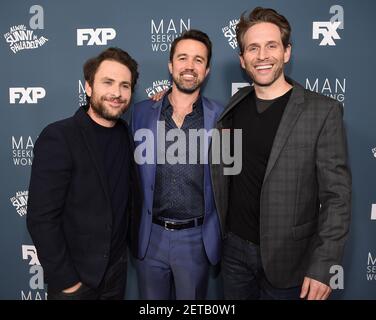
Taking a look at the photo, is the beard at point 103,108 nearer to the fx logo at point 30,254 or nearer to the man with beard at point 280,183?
the man with beard at point 280,183

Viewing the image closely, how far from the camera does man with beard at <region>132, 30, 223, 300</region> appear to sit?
1.96m

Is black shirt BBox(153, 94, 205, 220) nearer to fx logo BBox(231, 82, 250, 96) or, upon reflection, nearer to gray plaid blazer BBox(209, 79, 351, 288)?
gray plaid blazer BBox(209, 79, 351, 288)

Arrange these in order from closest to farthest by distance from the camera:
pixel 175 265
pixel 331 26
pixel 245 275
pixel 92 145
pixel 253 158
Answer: pixel 92 145
pixel 253 158
pixel 245 275
pixel 175 265
pixel 331 26

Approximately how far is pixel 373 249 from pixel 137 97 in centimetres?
211

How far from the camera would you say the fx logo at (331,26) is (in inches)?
91.1

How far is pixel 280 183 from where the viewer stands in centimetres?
166

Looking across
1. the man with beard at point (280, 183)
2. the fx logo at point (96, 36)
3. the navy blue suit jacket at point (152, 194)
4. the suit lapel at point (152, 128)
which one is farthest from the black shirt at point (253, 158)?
the fx logo at point (96, 36)

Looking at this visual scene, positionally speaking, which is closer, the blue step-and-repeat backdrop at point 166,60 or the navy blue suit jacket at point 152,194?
the navy blue suit jacket at point 152,194

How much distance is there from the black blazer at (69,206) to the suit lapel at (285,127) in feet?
2.75

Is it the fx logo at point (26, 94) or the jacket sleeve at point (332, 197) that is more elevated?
the fx logo at point (26, 94)

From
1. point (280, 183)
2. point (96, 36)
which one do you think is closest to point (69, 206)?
point (280, 183)

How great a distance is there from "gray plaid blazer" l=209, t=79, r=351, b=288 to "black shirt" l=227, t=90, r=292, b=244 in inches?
2.7

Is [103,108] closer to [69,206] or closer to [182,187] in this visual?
[69,206]

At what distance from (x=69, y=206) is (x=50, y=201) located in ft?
0.41
